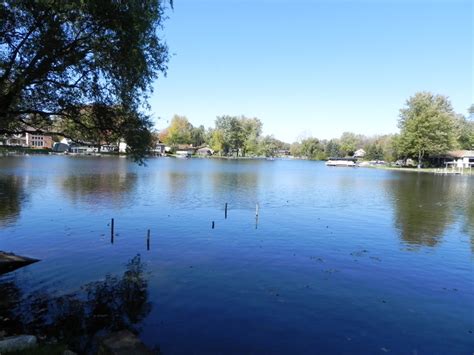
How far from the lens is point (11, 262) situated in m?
18.7

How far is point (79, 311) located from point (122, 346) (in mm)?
5731

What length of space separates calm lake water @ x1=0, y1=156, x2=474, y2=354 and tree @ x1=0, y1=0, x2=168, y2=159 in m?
6.90

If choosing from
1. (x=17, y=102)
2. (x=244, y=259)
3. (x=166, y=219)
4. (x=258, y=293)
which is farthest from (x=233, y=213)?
(x=17, y=102)

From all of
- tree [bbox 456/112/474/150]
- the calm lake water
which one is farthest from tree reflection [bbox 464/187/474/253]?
tree [bbox 456/112/474/150]

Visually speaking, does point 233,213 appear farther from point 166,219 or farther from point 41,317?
point 41,317

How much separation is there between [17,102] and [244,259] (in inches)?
552

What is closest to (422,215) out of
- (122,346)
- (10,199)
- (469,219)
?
(469,219)

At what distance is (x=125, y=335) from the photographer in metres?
9.72

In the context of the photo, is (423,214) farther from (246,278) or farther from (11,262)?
(11,262)

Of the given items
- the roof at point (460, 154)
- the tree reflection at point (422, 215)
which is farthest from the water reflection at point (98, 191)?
the roof at point (460, 154)

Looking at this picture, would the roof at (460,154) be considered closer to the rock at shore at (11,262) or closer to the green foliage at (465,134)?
the green foliage at (465,134)

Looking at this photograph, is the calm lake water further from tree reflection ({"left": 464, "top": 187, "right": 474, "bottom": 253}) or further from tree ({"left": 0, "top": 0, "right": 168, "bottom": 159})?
tree ({"left": 0, "top": 0, "right": 168, "bottom": 159})

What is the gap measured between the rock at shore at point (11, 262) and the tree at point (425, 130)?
433 ft

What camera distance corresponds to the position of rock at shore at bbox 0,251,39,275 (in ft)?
60.0
